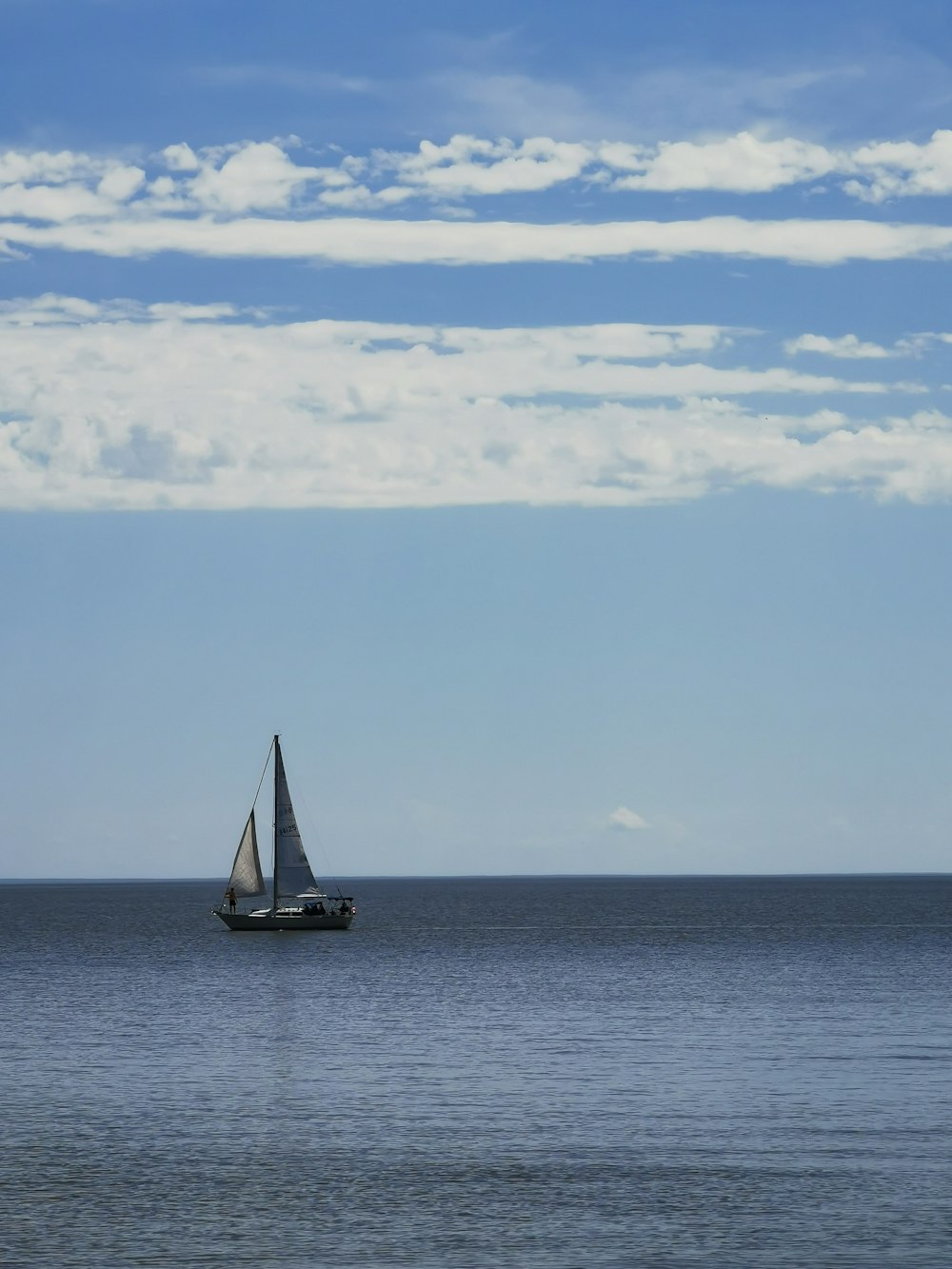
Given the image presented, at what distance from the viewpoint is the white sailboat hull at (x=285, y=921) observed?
6531 inches

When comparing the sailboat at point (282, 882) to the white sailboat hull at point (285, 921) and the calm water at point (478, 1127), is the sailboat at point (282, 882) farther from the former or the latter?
the calm water at point (478, 1127)

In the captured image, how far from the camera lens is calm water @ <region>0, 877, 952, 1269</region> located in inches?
1544

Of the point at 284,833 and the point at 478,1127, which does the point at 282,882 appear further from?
the point at 478,1127

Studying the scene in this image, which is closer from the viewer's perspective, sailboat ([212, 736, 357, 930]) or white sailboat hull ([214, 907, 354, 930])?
sailboat ([212, 736, 357, 930])

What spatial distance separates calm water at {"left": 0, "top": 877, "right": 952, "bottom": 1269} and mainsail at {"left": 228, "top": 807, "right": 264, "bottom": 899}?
52.7 meters

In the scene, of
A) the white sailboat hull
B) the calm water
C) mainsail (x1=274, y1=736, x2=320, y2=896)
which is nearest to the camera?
the calm water

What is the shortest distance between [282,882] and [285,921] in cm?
558

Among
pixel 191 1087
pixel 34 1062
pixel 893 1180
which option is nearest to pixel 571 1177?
pixel 893 1180

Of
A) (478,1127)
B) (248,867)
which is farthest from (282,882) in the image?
(478,1127)

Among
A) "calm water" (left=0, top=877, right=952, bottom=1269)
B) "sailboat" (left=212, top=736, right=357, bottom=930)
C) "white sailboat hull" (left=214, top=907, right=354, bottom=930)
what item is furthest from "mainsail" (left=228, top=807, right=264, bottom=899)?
"calm water" (left=0, top=877, right=952, bottom=1269)

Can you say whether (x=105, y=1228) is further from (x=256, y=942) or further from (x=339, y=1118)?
(x=256, y=942)

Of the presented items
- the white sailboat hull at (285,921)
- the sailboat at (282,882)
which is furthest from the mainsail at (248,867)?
the white sailboat hull at (285,921)

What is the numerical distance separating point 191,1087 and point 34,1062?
10.2m

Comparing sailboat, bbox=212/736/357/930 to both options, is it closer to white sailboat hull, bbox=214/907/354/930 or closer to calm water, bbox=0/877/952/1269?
white sailboat hull, bbox=214/907/354/930
